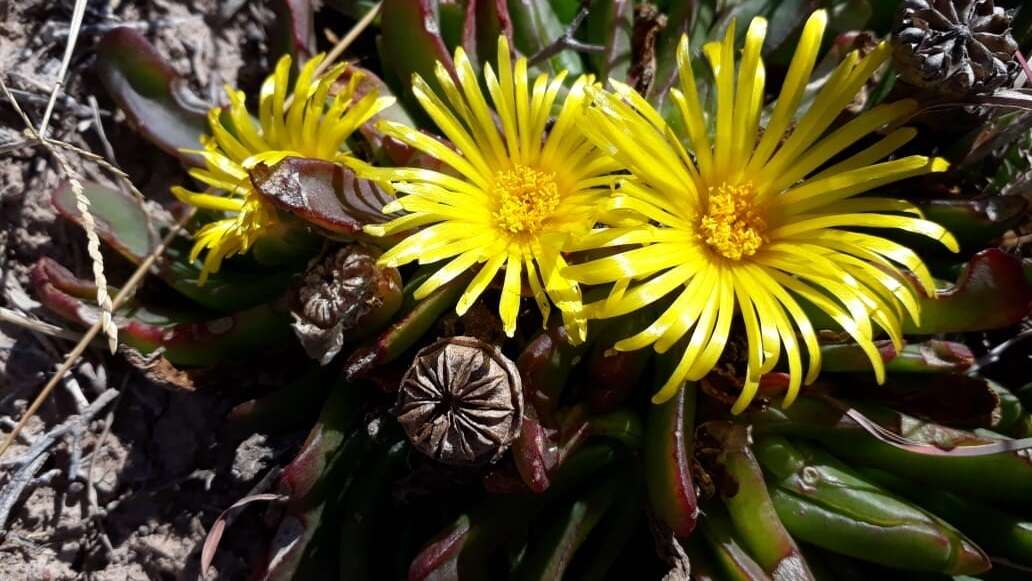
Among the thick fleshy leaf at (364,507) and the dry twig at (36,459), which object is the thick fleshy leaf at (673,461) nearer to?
the thick fleshy leaf at (364,507)

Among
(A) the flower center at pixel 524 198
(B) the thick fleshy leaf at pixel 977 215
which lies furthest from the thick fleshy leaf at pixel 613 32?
(B) the thick fleshy leaf at pixel 977 215

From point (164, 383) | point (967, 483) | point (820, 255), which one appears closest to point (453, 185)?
point (820, 255)

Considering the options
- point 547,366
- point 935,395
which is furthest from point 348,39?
point 935,395

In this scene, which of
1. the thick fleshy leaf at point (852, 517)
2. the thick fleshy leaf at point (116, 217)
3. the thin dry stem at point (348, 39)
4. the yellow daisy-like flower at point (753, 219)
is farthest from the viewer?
the thin dry stem at point (348, 39)

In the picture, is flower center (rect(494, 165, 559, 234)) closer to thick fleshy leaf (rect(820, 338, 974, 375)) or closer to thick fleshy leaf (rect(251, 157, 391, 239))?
thick fleshy leaf (rect(251, 157, 391, 239))

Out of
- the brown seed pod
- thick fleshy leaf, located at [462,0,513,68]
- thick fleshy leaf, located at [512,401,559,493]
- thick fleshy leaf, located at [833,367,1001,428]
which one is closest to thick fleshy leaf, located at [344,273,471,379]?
the brown seed pod

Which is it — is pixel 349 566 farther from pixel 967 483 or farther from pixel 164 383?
pixel 967 483
